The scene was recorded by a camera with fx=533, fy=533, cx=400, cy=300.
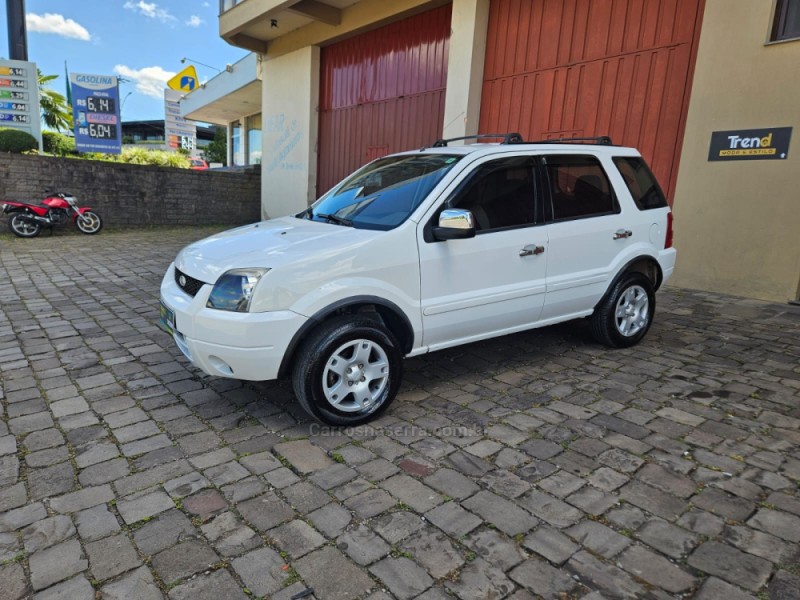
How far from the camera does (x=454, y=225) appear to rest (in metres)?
3.47

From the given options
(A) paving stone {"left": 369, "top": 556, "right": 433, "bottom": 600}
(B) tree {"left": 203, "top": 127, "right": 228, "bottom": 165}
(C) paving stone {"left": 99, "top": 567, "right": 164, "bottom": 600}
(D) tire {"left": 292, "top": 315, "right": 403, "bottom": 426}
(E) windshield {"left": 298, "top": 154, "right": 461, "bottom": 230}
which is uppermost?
(B) tree {"left": 203, "top": 127, "right": 228, "bottom": 165}

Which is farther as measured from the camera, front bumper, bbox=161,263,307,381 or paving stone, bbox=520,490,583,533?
front bumper, bbox=161,263,307,381

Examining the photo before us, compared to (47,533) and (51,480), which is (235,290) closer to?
(51,480)

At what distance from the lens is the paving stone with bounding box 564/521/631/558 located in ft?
7.63

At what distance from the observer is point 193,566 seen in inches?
87.1

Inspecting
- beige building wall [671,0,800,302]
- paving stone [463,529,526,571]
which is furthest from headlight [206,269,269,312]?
beige building wall [671,0,800,302]

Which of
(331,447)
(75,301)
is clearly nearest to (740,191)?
(331,447)

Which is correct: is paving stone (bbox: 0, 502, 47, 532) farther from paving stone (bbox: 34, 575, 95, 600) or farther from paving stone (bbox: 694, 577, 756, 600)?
paving stone (bbox: 694, 577, 756, 600)

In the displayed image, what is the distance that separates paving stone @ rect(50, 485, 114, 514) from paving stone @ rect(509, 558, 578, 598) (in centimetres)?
200

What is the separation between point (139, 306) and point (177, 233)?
821cm

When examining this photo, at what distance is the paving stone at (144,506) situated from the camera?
253 cm

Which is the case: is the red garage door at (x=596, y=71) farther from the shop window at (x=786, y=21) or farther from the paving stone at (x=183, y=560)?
the paving stone at (x=183, y=560)

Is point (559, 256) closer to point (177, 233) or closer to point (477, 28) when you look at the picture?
point (477, 28)

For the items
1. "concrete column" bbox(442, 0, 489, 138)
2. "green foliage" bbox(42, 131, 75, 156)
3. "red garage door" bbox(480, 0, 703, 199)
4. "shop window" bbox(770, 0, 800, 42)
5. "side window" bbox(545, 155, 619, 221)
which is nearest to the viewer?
"side window" bbox(545, 155, 619, 221)
